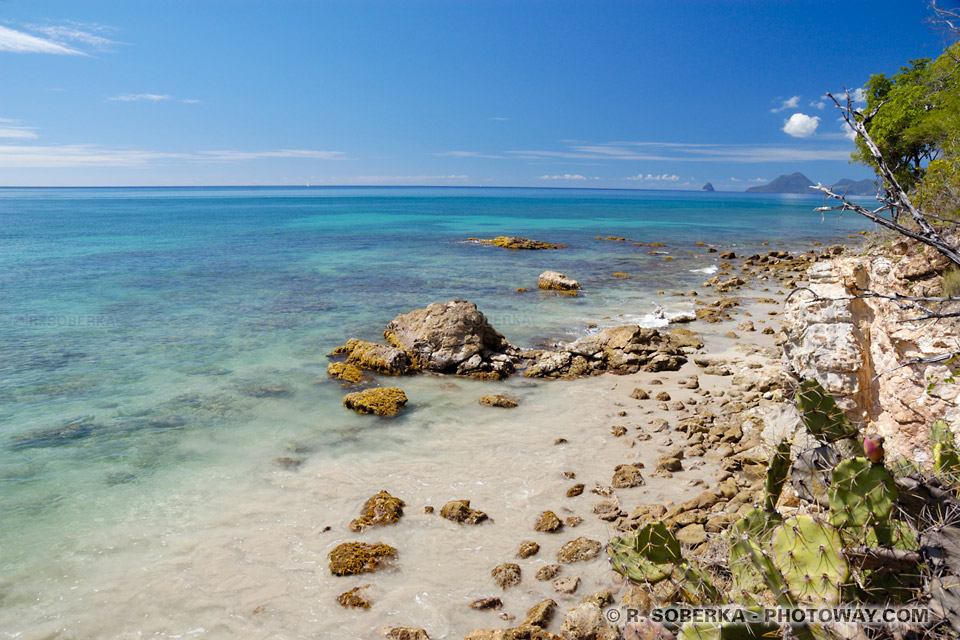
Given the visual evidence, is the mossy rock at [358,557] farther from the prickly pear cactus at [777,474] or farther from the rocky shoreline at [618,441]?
the prickly pear cactus at [777,474]

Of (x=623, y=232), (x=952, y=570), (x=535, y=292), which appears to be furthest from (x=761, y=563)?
(x=623, y=232)

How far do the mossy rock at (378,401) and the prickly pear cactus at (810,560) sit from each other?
10262mm

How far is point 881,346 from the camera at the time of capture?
759cm

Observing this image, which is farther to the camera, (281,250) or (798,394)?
(281,250)

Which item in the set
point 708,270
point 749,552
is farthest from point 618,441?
point 708,270

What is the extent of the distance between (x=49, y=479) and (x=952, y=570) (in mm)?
13740

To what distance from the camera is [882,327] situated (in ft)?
24.9

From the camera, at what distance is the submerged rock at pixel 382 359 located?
16078 millimetres

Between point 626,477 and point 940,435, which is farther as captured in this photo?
point 626,477

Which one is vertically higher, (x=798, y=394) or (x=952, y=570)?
(x=798, y=394)

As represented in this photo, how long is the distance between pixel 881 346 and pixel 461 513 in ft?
22.7

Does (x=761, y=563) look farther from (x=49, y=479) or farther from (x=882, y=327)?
(x=49, y=479)

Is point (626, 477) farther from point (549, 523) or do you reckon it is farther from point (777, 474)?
point (777, 474)

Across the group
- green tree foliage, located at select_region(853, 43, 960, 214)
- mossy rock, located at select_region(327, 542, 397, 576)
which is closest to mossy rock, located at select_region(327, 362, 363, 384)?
mossy rock, located at select_region(327, 542, 397, 576)
